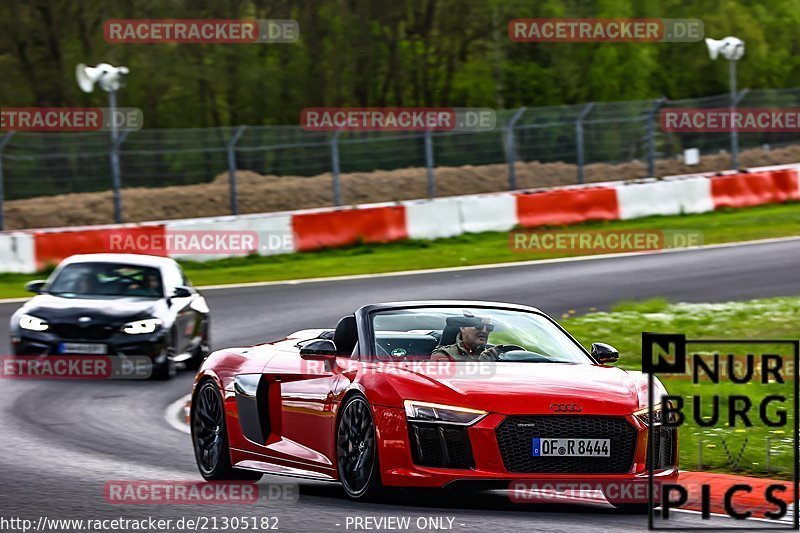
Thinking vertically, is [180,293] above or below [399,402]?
below

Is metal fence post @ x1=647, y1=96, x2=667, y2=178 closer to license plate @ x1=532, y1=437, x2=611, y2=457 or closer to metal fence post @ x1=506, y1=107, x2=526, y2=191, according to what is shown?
metal fence post @ x1=506, y1=107, x2=526, y2=191

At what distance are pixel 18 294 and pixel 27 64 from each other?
1271 centimetres

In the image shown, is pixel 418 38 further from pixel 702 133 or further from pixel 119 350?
pixel 119 350

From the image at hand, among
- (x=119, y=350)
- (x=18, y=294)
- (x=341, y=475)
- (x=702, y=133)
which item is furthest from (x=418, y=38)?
(x=341, y=475)

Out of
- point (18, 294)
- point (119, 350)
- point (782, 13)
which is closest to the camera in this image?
point (119, 350)

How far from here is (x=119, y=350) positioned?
1617 cm

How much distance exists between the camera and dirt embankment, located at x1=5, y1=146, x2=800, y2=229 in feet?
88.2

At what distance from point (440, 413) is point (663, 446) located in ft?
4.22
